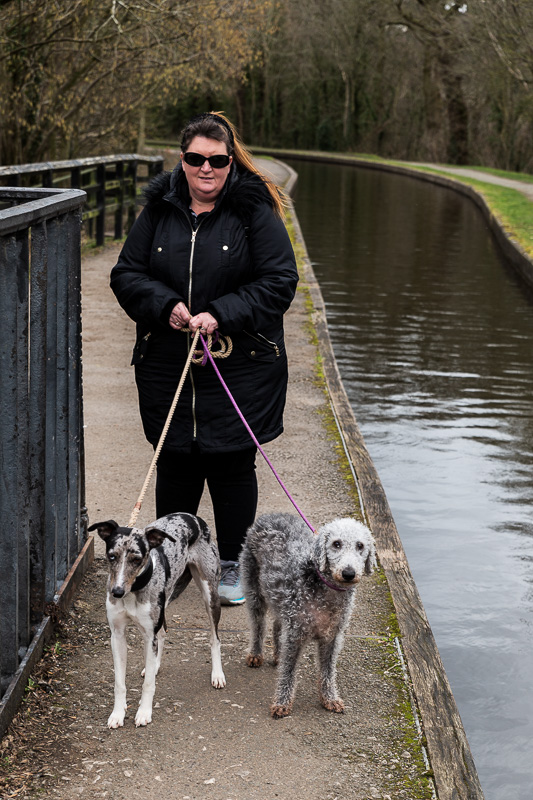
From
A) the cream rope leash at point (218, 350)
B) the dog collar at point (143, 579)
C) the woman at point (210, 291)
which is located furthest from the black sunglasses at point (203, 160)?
the dog collar at point (143, 579)

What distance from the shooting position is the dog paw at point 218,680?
159 inches

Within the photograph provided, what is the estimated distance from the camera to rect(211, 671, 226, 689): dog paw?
13.3 feet

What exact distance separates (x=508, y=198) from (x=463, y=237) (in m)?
7.76

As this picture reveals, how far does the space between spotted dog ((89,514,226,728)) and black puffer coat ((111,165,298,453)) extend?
53 centimetres

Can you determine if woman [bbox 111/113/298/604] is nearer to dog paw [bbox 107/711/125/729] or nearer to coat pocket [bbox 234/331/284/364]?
coat pocket [bbox 234/331/284/364]

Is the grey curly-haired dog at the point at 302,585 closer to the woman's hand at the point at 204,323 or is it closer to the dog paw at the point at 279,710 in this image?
the dog paw at the point at 279,710

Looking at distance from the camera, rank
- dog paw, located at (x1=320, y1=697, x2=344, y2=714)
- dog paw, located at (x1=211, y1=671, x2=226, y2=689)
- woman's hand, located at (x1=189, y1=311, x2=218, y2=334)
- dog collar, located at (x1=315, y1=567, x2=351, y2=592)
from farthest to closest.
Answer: woman's hand, located at (x1=189, y1=311, x2=218, y2=334), dog paw, located at (x1=211, y1=671, x2=226, y2=689), dog paw, located at (x1=320, y1=697, x2=344, y2=714), dog collar, located at (x1=315, y1=567, x2=351, y2=592)

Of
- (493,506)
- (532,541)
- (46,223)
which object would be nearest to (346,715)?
(46,223)

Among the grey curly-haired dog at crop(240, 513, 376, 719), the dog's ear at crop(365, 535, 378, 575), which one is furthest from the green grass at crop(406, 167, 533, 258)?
the dog's ear at crop(365, 535, 378, 575)

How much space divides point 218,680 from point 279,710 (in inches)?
12.9

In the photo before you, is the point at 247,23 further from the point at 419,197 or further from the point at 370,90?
the point at 370,90

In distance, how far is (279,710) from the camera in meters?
3.84

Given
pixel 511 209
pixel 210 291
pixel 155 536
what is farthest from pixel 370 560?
pixel 511 209

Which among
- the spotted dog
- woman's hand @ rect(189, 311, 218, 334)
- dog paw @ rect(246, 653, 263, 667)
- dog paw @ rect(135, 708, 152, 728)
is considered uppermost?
woman's hand @ rect(189, 311, 218, 334)
